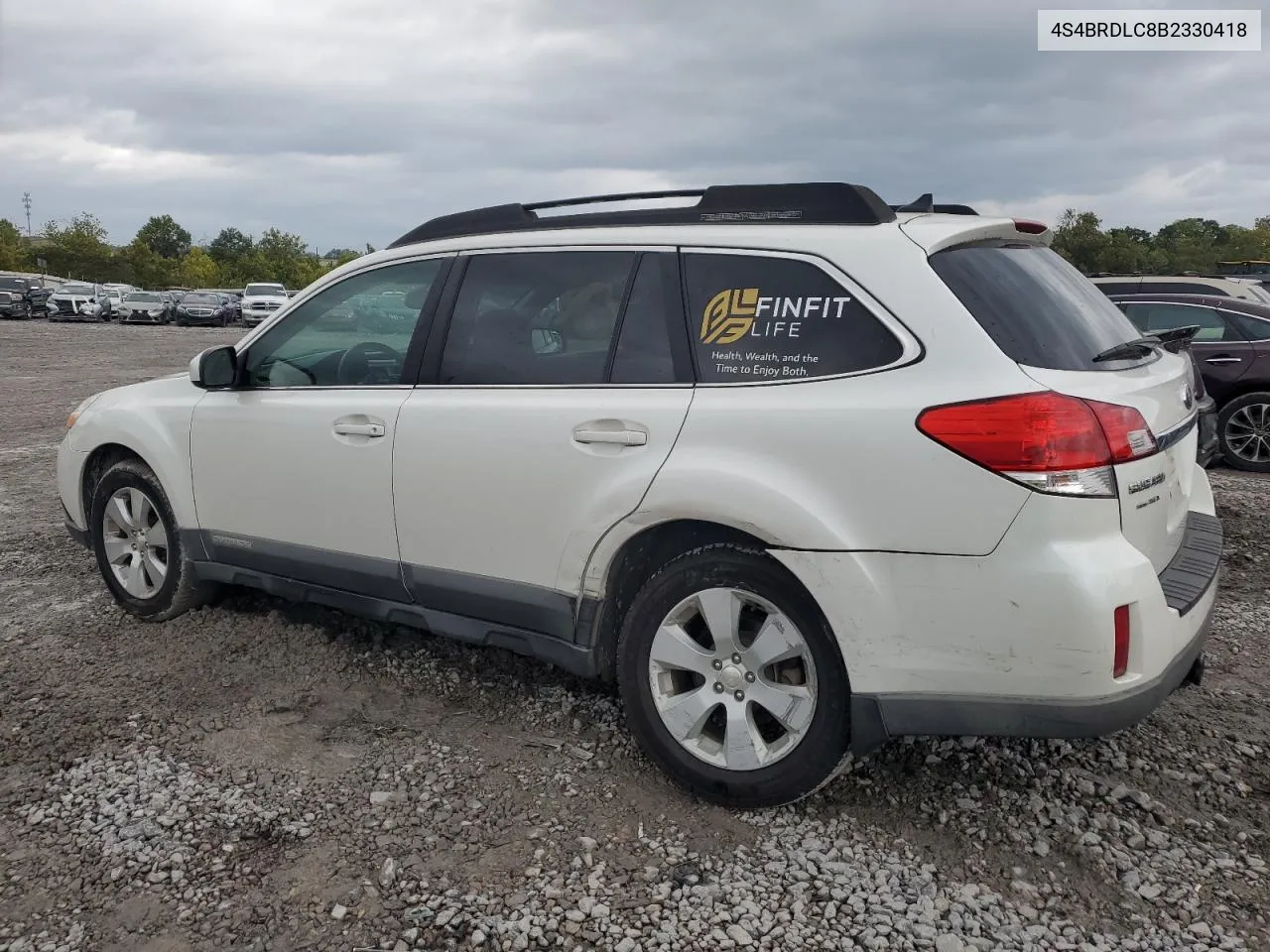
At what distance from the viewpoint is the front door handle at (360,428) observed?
3732 mm

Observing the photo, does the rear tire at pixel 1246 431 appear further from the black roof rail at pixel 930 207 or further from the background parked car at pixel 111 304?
the background parked car at pixel 111 304

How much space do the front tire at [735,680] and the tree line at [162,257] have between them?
9071 cm

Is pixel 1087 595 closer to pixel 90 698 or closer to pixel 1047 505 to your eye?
pixel 1047 505

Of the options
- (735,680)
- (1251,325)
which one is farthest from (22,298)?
(735,680)

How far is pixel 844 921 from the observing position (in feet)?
8.52

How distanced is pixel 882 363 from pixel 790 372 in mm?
269

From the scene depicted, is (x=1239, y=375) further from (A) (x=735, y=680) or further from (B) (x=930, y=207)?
(A) (x=735, y=680)

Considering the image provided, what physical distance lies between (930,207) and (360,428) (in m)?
2.17

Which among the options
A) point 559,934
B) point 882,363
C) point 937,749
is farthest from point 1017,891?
point 882,363

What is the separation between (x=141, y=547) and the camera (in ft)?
15.6

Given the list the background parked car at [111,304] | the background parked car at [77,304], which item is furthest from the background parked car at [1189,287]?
the background parked car at [77,304]

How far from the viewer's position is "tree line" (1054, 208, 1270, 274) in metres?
52.1

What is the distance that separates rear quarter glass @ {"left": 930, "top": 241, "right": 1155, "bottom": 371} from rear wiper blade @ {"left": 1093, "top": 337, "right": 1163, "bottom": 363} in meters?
0.02

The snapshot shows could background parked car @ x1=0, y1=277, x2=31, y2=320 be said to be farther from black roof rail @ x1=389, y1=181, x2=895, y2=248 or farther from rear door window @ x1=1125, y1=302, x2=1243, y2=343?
black roof rail @ x1=389, y1=181, x2=895, y2=248
